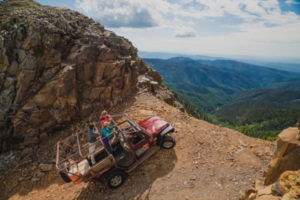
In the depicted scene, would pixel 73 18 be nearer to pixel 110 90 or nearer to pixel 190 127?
pixel 110 90

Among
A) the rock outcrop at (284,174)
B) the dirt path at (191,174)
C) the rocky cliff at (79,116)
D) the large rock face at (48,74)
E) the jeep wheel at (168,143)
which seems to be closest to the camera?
the rock outcrop at (284,174)

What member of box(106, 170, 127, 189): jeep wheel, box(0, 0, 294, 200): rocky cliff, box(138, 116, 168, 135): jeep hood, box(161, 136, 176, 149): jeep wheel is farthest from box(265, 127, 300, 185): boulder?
box(106, 170, 127, 189): jeep wheel

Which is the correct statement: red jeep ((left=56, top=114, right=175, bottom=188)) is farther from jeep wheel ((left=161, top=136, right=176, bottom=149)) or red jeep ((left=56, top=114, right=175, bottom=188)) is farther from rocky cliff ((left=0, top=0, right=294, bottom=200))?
rocky cliff ((left=0, top=0, right=294, bottom=200))

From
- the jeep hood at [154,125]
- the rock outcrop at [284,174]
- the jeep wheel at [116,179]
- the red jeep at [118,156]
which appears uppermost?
the rock outcrop at [284,174]

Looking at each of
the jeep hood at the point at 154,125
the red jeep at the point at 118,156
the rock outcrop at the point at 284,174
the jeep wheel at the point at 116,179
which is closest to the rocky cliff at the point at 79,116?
the rock outcrop at the point at 284,174

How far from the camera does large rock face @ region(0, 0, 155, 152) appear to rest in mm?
10204

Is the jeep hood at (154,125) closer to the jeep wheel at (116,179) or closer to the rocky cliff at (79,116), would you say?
the rocky cliff at (79,116)

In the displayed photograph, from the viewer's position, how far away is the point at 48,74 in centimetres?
1112

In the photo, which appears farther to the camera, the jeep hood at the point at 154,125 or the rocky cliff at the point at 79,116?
the jeep hood at the point at 154,125

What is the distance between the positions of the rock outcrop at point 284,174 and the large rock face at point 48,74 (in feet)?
37.1

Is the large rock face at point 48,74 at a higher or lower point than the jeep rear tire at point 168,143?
higher

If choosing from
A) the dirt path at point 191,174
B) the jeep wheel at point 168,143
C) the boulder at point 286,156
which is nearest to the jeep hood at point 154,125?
the jeep wheel at point 168,143

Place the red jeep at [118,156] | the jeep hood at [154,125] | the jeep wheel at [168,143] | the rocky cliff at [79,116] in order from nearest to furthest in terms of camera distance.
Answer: the red jeep at [118,156] → the rocky cliff at [79,116] → the jeep hood at [154,125] → the jeep wheel at [168,143]

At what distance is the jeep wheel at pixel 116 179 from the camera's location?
6.86 m
